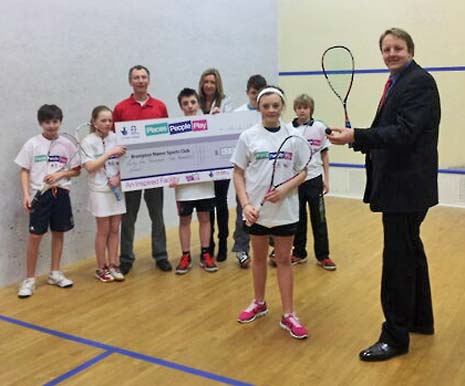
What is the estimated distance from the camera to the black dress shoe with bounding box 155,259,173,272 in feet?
13.0

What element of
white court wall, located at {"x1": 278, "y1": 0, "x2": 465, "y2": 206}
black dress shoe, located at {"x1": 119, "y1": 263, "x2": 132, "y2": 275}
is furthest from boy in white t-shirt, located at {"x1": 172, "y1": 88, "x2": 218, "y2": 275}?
white court wall, located at {"x1": 278, "y1": 0, "x2": 465, "y2": 206}

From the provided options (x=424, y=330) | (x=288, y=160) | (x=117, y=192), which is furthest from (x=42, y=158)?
(x=424, y=330)

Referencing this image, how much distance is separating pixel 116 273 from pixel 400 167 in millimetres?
2128

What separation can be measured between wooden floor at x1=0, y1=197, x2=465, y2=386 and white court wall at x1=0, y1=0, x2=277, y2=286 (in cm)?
46

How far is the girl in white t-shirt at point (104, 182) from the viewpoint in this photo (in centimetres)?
365

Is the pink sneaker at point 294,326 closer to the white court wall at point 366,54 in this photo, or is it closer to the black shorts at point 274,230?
the black shorts at point 274,230

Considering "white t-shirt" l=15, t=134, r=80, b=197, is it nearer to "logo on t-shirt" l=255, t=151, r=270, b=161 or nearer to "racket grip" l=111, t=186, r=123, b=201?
"racket grip" l=111, t=186, r=123, b=201

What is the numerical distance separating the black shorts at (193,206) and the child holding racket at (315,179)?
0.64m

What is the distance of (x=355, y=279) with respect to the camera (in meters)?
3.71

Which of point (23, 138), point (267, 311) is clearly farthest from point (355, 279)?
point (23, 138)

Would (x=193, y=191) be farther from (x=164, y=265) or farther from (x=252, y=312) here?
(x=252, y=312)

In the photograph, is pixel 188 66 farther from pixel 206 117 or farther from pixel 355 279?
pixel 355 279

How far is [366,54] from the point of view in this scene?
650cm

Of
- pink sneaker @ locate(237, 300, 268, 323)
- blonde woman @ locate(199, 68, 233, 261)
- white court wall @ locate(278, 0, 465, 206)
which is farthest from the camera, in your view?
white court wall @ locate(278, 0, 465, 206)
